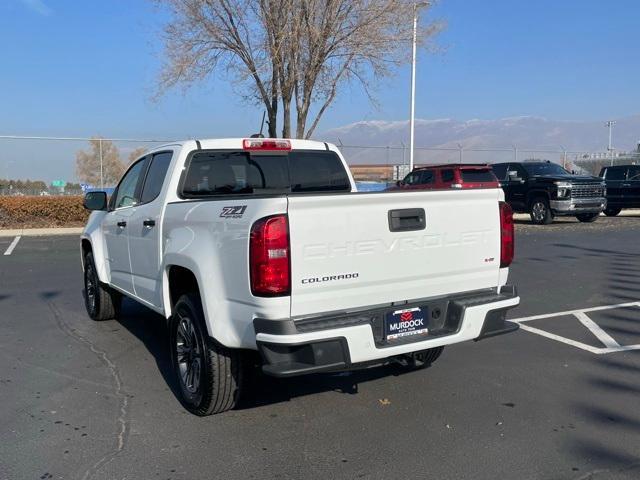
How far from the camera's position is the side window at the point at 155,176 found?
5.13 m

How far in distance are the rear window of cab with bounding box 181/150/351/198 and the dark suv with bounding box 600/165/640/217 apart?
1927 centimetres

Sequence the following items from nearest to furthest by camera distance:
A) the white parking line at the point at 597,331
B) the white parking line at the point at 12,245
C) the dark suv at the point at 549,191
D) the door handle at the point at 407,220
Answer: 1. the door handle at the point at 407,220
2. the white parking line at the point at 597,331
3. the white parking line at the point at 12,245
4. the dark suv at the point at 549,191

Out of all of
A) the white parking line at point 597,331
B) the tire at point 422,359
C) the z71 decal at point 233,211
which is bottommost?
the white parking line at point 597,331

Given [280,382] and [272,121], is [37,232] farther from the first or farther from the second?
[280,382]

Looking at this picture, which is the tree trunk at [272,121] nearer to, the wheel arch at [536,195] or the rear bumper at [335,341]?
the wheel arch at [536,195]

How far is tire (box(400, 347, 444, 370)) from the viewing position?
5.03 metres

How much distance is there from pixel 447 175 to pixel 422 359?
12376mm

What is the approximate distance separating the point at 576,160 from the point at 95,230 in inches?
1538

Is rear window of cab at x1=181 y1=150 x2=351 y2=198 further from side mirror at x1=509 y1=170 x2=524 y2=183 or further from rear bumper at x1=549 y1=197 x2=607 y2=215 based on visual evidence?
side mirror at x1=509 y1=170 x2=524 y2=183

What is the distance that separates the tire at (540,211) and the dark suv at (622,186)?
14.7ft

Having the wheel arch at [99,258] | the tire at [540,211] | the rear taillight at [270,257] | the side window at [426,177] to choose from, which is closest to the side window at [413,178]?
the side window at [426,177]

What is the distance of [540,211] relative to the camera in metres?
19.3

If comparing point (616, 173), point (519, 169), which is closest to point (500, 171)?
point (519, 169)

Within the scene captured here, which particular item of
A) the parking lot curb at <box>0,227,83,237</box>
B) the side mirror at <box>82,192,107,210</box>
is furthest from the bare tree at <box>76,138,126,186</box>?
the side mirror at <box>82,192,107,210</box>
